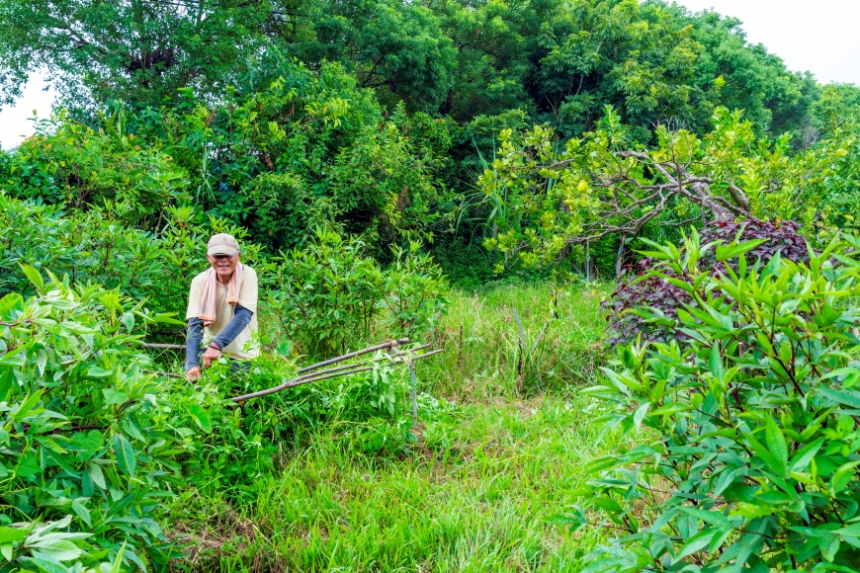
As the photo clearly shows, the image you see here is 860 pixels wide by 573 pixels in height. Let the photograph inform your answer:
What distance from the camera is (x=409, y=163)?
950cm

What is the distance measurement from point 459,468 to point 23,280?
3.24 meters

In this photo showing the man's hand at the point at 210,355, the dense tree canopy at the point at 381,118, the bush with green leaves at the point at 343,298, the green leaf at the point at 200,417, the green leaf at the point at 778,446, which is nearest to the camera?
the green leaf at the point at 778,446

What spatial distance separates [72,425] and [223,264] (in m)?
2.30

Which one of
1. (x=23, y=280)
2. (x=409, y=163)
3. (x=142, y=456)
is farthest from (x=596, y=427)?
(x=409, y=163)

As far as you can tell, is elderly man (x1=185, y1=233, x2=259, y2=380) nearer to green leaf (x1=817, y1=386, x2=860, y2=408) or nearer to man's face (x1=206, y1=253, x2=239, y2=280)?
man's face (x1=206, y1=253, x2=239, y2=280)

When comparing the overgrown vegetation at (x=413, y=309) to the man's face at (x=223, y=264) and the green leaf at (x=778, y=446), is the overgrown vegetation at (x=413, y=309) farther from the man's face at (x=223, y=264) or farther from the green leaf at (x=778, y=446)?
the man's face at (x=223, y=264)

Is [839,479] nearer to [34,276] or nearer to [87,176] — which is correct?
[34,276]

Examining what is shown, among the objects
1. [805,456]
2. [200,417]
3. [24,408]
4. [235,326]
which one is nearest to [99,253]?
[235,326]

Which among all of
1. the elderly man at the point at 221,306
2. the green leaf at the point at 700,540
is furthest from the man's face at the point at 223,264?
the green leaf at the point at 700,540

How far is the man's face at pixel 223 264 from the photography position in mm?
3992

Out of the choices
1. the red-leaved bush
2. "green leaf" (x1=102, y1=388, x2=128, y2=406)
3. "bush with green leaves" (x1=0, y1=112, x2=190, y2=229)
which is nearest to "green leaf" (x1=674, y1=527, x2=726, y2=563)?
"green leaf" (x1=102, y1=388, x2=128, y2=406)

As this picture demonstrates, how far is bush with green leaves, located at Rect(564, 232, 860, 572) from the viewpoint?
1.15 meters

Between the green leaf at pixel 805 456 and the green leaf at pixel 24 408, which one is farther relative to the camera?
the green leaf at pixel 24 408

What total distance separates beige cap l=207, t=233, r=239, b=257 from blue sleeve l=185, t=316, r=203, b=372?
18.3 inches
